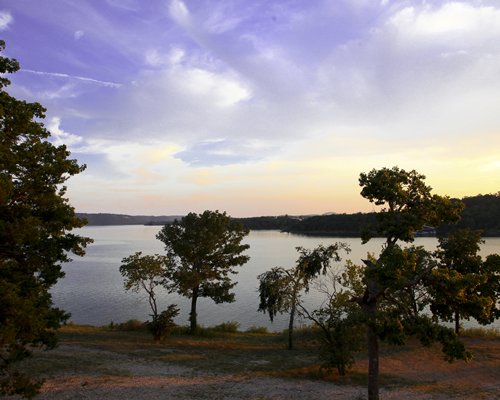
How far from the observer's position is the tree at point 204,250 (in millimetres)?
37000

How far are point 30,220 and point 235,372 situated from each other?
48.6 feet

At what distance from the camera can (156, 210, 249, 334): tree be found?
121ft

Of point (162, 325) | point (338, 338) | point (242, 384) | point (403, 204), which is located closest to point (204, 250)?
point (162, 325)

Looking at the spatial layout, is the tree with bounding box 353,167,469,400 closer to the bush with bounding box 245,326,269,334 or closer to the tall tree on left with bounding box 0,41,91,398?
the tall tree on left with bounding box 0,41,91,398

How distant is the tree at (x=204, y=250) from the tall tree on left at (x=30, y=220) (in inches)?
796

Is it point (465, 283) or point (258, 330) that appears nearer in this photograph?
point (465, 283)

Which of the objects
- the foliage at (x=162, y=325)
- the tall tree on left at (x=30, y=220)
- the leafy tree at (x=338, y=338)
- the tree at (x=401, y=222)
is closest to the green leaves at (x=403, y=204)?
the tree at (x=401, y=222)

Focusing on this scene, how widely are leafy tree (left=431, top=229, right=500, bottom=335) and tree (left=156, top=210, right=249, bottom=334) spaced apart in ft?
77.0

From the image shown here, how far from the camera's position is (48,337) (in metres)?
14.8

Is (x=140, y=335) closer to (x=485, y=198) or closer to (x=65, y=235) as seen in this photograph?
(x=65, y=235)

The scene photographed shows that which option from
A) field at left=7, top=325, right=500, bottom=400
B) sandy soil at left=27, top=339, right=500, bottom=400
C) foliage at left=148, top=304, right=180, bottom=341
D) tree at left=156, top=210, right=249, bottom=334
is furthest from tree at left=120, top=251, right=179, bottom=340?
sandy soil at left=27, top=339, right=500, bottom=400

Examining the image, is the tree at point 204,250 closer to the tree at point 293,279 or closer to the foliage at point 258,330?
the foliage at point 258,330

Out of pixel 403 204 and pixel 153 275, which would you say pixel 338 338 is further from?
pixel 153 275

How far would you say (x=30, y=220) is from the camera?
13477 millimetres
